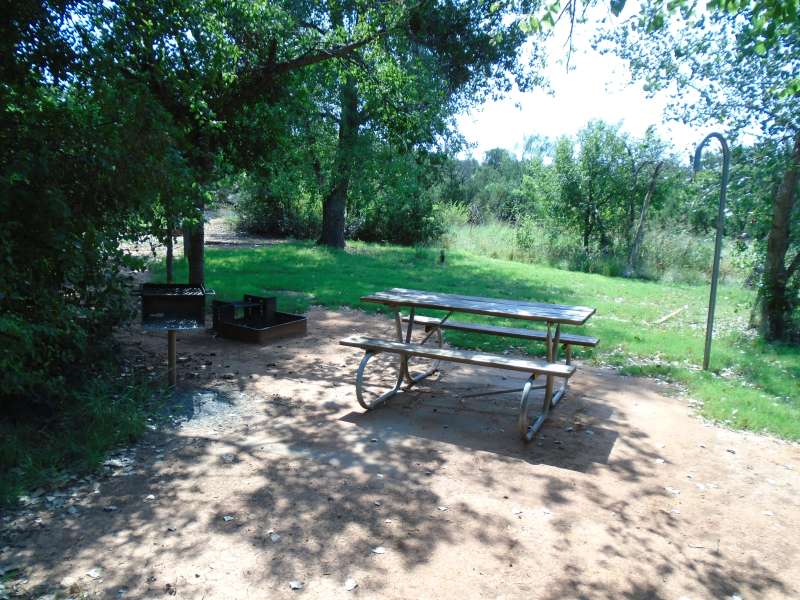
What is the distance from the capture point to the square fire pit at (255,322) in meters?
7.18

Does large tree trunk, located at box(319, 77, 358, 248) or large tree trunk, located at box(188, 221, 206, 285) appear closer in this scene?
large tree trunk, located at box(188, 221, 206, 285)

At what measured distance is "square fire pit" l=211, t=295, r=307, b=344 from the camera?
718 centimetres

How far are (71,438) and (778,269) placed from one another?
8.91m

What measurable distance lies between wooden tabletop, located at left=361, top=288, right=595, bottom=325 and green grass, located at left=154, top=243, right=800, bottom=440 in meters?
1.58

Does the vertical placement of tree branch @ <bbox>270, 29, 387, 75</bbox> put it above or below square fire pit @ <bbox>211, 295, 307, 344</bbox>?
above

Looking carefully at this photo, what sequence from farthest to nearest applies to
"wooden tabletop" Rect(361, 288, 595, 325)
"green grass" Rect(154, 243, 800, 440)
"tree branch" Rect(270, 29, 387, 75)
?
"tree branch" Rect(270, 29, 387, 75) < "green grass" Rect(154, 243, 800, 440) < "wooden tabletop" Rect(361, 288, 595, 325)

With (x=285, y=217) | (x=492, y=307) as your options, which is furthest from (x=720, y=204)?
(x=285, y=217)

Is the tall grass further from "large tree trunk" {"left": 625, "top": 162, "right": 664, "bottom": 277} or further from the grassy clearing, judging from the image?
the grassy clearing

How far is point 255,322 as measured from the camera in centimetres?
755

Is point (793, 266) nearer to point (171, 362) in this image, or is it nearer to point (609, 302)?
point (609, 302)

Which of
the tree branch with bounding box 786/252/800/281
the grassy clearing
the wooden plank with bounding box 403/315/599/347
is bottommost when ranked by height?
the grassy clearing

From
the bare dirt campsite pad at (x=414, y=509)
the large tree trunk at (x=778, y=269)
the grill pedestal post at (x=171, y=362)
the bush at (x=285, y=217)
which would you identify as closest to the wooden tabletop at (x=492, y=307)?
the bare dirt campsite pad at (x=414, y=509)

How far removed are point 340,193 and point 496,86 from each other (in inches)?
201

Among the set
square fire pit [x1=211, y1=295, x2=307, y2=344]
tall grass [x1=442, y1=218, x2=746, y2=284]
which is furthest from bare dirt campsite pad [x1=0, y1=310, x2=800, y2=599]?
tall grass [x1=442, y1=218, x2=746, y2=284]
